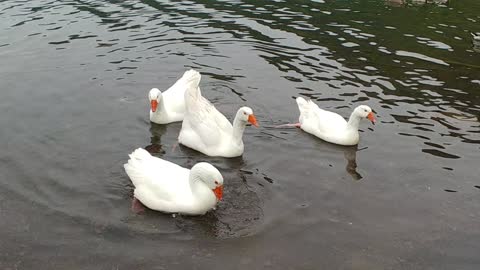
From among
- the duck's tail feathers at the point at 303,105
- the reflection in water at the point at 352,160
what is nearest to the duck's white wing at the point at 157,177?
the reflection in water at the point at 352,160

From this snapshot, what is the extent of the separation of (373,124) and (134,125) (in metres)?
5.07

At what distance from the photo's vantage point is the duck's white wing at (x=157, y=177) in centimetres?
799

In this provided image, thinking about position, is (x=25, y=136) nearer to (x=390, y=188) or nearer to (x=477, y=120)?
(x=390, y=188)

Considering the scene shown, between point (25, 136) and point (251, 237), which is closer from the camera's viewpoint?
point (251, 237)

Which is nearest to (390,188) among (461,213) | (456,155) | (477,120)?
(461,213)

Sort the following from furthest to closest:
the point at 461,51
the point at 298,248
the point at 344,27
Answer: the point at 344,27 → the point at 461,51 → the point at 298,248

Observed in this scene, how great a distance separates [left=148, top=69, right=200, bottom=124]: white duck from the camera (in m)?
10.9

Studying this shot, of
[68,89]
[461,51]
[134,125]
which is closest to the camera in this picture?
[134,125]

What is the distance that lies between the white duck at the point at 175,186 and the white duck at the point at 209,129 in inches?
59.7

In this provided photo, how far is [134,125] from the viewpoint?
1122 centimetres

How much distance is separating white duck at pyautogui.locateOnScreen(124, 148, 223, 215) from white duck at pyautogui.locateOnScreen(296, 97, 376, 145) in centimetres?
338

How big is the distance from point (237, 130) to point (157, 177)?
2111 millimetres

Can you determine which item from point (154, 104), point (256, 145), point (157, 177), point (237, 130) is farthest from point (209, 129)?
A: point (157, 177)

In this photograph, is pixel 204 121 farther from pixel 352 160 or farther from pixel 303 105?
pixel 352 160
